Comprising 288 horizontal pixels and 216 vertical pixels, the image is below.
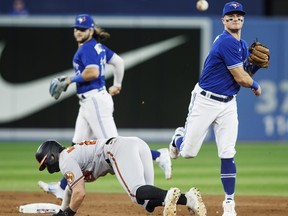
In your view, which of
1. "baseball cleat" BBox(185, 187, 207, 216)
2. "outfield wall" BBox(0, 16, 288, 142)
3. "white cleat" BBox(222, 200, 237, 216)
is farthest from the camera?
"outfield wall" BBox(0, 16, 288, 142)

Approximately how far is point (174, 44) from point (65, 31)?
227 centimetres

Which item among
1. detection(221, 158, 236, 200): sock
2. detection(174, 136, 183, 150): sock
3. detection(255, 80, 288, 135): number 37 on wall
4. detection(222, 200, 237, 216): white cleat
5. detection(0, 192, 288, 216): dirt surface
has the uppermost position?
detection(174, 136, 183, 150): sock

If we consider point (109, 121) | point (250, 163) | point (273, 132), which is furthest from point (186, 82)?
point (109, 121)

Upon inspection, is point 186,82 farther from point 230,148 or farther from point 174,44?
point 230,148

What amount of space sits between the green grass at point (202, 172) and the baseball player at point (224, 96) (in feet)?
8.37

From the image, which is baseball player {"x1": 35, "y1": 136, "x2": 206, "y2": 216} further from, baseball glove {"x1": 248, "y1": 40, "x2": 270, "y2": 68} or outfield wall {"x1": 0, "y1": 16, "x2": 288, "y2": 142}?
outfield wall {"x1": 0, "y1": 16, "x2": 288, "y2": 142}

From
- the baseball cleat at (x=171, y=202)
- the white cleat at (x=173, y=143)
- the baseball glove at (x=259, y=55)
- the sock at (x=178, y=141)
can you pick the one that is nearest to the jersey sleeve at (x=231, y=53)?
the baseball glove at (x=259, y=55)

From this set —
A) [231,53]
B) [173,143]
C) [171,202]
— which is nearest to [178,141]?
[173,143]

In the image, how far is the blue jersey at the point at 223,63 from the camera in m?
8.16

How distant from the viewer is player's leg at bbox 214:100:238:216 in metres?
8.19

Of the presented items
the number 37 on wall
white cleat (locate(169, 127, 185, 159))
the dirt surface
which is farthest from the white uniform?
the number 37 on wall

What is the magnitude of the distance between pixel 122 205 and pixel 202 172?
12.2 feet

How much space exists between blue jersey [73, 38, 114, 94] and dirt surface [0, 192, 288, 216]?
1.37 meters

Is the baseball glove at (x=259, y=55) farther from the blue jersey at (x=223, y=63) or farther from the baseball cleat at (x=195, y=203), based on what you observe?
the baseball cleat at (x=195, y=203)
